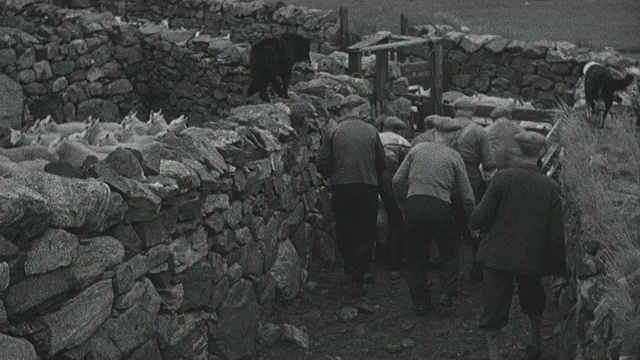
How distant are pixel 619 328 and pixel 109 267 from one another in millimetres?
3174

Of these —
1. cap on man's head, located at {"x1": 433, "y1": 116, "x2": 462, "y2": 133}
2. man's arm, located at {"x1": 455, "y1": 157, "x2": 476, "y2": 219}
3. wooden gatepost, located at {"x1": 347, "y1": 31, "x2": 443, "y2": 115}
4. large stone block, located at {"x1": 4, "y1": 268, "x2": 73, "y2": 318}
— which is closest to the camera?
large stone block, located at {"x1": 4, "y1": 268, "x2": 73, "y2": 318}

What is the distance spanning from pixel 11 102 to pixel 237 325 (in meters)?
7.33

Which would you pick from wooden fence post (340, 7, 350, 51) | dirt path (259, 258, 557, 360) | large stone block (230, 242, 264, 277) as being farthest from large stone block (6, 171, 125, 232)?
wooden fence post (340, 7, 350, 51)

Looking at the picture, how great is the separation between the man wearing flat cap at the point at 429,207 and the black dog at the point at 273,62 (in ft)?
9.72

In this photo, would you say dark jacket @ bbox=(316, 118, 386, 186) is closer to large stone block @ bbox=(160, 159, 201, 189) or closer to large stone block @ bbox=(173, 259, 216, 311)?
large stone block @ bbox=(173, 259, 216, 311)

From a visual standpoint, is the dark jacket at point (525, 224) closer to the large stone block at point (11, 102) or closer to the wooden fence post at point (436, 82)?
the wooden fence post at point (436, 82)

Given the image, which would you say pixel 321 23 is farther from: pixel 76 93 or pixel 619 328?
pixel 619 328

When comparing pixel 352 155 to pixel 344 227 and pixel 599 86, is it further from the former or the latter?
pixel 599 86

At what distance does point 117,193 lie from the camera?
6.71m

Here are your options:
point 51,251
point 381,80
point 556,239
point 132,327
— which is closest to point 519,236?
point 556,239

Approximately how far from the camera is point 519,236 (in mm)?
8336

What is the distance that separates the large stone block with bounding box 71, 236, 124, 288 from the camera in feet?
20.5

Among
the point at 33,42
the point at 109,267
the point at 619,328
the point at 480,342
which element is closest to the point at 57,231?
the point at 109,267

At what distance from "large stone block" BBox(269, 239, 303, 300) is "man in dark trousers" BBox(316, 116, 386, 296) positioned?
70 cm
